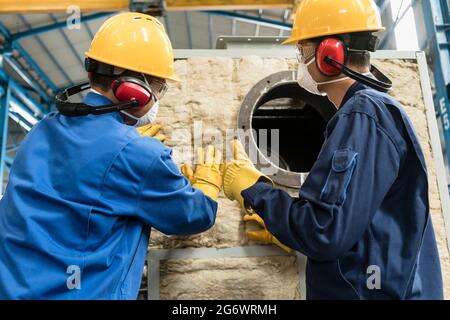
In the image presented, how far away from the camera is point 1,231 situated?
1396mm

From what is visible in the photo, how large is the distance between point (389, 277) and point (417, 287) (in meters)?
0.13

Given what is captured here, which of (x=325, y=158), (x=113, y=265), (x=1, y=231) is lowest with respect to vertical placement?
Answer: (x=113, y=265)

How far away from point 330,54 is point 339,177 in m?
0.52

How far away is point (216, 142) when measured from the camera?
2.22 meters

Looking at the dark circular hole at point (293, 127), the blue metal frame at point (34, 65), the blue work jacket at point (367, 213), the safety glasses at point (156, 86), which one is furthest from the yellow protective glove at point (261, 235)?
the blue metal frame at point (34, 65)

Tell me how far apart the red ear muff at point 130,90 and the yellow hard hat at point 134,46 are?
73 mm

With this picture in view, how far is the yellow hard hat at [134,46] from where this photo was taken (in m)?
1.64

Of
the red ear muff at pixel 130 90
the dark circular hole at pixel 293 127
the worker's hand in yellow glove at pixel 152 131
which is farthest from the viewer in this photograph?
the dark circular hole at pixel 293 127

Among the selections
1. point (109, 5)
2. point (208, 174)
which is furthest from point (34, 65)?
point (208, 174)

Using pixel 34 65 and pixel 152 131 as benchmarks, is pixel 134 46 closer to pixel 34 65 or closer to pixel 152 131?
pixel 152 131

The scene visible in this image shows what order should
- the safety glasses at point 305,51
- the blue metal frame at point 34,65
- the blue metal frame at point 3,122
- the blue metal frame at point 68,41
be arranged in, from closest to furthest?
the safety glasses at point 305,51
the blue metal frame at point 3,122
the blue metal frame at point 68,41
the blue metal frame at point 34,65

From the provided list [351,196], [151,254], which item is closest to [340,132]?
[351,196]

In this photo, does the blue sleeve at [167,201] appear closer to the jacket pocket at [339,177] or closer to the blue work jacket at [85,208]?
the blue work jacket at [85,208]

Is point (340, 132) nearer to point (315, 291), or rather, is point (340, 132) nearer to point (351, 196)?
point (351, 196)
